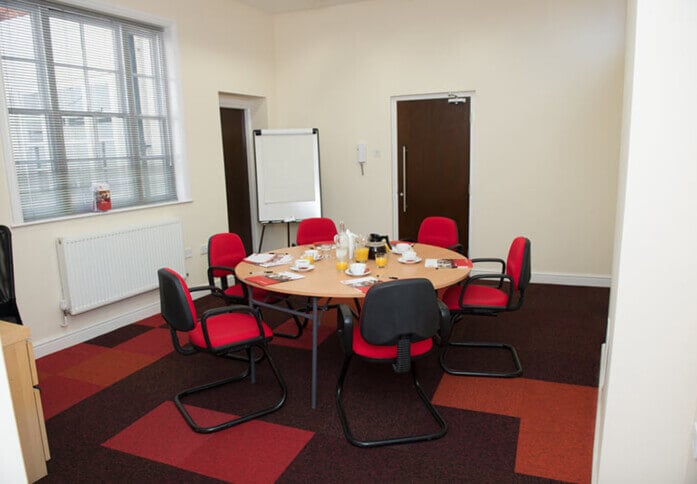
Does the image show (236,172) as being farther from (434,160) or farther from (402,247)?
(402,247)

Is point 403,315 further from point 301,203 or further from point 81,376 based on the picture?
point 301,203

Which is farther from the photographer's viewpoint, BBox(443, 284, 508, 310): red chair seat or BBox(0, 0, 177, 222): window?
BBox(0, 0, 177, 222): window

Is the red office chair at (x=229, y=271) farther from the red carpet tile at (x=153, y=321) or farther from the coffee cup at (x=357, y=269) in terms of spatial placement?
the red carpet tile at (x=153, y=321)

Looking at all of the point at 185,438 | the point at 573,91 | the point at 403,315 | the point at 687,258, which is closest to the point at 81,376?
the point at 185,438

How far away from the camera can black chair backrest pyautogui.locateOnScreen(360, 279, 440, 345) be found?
2.59 meters

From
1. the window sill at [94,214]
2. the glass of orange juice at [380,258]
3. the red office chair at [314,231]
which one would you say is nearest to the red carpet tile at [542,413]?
the glass of orange juice at [380,258]

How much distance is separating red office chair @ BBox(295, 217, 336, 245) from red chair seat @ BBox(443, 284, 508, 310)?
1.55 metres

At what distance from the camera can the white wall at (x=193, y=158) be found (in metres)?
3.96

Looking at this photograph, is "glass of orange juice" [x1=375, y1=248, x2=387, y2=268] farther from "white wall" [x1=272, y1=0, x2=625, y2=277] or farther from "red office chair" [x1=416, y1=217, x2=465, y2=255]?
"white wall" [x1=272, y1=0, x2=625, y2=277]

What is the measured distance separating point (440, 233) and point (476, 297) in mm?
1279

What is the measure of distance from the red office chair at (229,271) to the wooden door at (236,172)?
7.34 feet

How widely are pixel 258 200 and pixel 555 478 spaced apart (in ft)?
15.5

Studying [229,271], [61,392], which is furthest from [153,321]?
[61,392]

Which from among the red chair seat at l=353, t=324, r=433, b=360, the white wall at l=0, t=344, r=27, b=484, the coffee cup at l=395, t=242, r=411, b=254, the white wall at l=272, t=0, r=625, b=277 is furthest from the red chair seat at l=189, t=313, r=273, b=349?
the white wall at l=272, t=0, r=625, b=277
